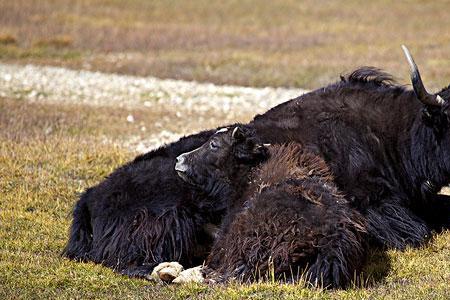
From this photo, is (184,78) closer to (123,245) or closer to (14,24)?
(14,24)

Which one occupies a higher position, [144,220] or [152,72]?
[152,72]

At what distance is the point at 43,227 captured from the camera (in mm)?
8711

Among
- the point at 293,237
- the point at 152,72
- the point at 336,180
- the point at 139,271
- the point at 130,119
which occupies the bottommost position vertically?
the point at 139,271

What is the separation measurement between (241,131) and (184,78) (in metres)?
15.5

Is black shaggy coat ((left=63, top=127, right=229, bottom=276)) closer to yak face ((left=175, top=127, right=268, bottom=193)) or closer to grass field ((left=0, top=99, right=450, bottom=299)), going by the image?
yak face ((left=175, top=127, right=268, bottom=193))

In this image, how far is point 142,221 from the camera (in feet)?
25.4

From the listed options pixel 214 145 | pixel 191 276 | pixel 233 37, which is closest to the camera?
pixel 191 276

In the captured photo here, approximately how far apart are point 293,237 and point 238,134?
4.86 feet

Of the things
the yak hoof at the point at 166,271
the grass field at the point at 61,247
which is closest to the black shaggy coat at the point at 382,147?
the grass field at the point at 61,247

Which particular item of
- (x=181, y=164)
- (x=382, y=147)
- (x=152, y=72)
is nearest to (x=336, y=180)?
(x=382, y=147)

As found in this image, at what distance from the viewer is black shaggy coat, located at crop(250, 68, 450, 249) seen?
26.4ft

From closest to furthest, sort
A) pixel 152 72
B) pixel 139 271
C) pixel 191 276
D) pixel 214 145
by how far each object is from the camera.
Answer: pixel 191 276 < pixel 139 271 < pixel 214 145 < pixel 152 72

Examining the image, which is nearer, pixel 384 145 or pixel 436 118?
pixel 436 118

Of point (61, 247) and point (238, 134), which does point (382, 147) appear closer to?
point (238, 134)
